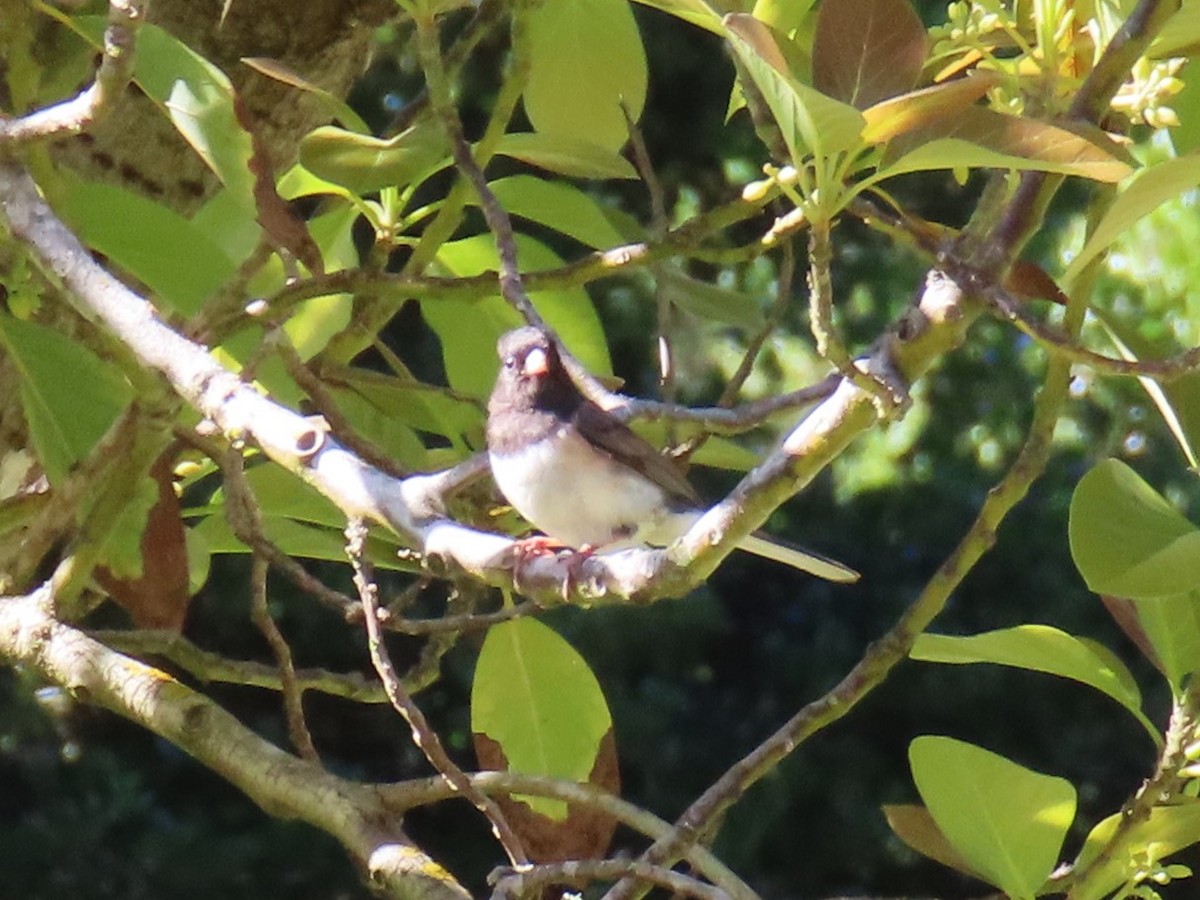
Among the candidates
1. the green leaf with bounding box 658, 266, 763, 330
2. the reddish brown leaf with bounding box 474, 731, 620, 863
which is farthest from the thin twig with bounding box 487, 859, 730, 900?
the green leaf with bounding box 658, 266, 763, 330

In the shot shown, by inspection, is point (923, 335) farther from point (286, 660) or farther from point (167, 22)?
point (167, 22)

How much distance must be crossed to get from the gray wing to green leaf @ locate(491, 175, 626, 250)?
228mm

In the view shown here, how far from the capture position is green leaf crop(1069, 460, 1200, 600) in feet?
3.46

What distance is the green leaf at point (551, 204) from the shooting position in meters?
1.44

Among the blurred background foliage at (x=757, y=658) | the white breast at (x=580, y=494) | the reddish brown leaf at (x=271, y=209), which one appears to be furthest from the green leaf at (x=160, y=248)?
the blurred background foliage at (x=757, y=658)

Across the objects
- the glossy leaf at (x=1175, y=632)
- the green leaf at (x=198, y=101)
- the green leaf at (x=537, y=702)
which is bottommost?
the green leaf at (x=537, y=702)

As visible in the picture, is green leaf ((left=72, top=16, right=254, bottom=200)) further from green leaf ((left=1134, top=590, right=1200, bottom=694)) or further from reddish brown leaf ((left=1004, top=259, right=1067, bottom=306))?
green leaf ((left=1134, top=590, right=1200, bottom=694))

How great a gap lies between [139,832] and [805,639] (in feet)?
5.97

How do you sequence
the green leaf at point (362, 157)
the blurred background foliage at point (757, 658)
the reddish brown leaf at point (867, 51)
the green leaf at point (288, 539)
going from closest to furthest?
the reddish brown leaf at point (867, 51) < the green leaf at point (362, 157) < the green leaf at point (288, 539) < the blurred background foliage at point (757, 658)

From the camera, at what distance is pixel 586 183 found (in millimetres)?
3941

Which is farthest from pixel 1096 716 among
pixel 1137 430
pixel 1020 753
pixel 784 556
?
pixel 784 556

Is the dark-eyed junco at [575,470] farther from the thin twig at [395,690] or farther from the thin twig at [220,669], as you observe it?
the thin twig at [395,690]

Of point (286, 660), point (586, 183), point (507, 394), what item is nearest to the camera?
point (286, 660)

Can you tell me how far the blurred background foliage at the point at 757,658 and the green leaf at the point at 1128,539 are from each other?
2.89 metres
